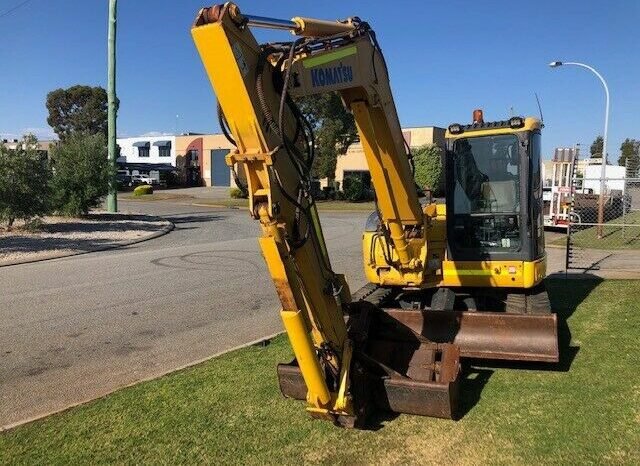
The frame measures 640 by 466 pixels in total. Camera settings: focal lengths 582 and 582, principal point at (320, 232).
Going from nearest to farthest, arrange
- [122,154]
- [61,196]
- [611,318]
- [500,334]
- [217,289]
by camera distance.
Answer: [500,334] < [611,318] < [217,289] < [61,196] < [122,154]

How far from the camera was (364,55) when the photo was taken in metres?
4.76

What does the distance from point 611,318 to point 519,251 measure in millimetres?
2038

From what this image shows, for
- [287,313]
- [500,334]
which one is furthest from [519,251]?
[287,313]

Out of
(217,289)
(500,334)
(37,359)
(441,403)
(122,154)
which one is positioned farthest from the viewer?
(122,154)

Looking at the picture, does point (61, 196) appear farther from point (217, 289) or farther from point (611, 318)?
point (611, 318)

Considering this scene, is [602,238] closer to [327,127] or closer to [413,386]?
[413,386]

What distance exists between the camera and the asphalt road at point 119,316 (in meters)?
6.21

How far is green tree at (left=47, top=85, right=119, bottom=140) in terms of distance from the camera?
81.4m

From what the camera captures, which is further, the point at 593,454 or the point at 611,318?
the point at 611,318

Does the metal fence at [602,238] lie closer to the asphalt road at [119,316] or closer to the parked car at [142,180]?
the asphalt road at [119,316]

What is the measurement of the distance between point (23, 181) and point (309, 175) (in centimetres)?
1662

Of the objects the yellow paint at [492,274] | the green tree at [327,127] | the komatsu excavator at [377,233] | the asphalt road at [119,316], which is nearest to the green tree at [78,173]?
the asphalt road at [119,316]

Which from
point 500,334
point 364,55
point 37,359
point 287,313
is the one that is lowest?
point 37,359

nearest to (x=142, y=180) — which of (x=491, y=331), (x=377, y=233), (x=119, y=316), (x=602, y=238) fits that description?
(x=602, y=238)
